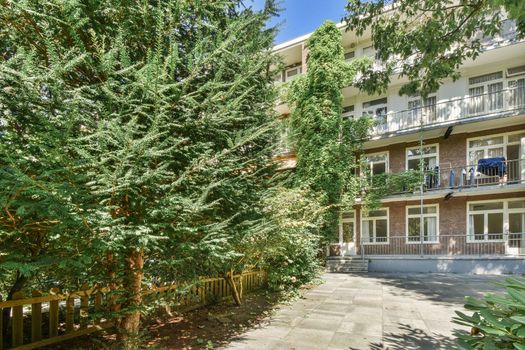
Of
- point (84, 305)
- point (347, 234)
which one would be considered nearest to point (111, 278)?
point (84, 305)

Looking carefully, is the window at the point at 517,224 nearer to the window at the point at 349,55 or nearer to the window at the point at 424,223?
the window at the point at 424,223

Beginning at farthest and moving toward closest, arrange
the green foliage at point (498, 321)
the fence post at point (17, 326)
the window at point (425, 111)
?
the window at point (425, 111) < the fence post at point (17, 326) < the green foliage at point (498, 321)

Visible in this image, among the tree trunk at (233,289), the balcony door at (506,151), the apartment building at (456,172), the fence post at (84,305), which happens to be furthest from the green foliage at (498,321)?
the balcony door at (506,151)

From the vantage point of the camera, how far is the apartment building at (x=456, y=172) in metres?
14.6

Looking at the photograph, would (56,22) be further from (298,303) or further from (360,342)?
(298,303)

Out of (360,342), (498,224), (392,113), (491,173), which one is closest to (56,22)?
(360,342)

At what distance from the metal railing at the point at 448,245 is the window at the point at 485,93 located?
6303 mm

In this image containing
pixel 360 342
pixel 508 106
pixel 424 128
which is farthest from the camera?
pixel 424 128

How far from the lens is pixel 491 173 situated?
1495cm

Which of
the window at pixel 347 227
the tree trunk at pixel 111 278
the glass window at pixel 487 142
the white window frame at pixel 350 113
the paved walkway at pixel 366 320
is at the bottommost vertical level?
the paved walkway at pixel 366 320

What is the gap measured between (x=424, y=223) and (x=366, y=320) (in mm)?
12443

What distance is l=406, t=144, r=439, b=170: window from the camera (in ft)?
55.1

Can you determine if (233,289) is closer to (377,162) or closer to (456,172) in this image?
(377,162)

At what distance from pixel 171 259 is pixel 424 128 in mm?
16152
